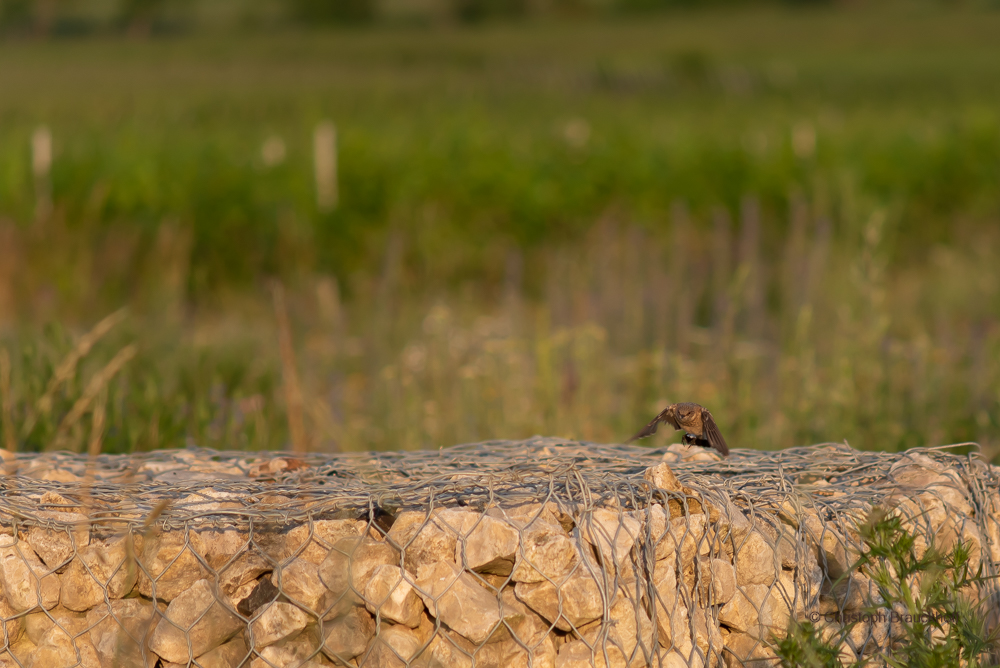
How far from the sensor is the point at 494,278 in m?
8.39

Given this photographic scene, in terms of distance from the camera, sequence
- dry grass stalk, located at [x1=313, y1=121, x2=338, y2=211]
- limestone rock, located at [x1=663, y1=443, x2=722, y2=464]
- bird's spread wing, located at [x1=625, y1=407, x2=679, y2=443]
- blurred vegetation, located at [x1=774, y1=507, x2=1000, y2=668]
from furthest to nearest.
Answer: dry grass stalk, located at [x1=313, y1=121, x2=338, y2=211], limestone rock, located at [x1=663, y1=443, x2=722, y2=464], bird's spread wing, located at [x1=625, y1=407, x2=679, y2=443], blurred vegetation, located at [x1=774, y1=507, x2=1000, y2=668]

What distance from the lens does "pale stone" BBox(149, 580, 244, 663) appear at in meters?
1.45

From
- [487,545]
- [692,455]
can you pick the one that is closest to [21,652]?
[487,545]

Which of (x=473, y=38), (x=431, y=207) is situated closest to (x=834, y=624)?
(x=431, y=207)

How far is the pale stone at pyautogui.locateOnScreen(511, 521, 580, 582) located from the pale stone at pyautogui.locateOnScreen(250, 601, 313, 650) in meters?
0.37

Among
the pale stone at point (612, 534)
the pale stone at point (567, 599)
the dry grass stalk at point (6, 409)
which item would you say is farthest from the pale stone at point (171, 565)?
the dry grass stalk at point (6, 409)

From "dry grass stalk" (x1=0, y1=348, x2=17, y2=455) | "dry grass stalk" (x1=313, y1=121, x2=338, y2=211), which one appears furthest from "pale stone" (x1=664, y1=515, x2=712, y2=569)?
"dry grass stalk" (x1=313, y1=121, x2=338, y2=211)

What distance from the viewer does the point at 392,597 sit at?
145 cm

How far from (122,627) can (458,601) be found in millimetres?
576

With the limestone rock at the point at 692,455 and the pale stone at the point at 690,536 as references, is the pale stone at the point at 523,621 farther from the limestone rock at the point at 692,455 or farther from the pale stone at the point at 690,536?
the limestone rock at the point at 692,455

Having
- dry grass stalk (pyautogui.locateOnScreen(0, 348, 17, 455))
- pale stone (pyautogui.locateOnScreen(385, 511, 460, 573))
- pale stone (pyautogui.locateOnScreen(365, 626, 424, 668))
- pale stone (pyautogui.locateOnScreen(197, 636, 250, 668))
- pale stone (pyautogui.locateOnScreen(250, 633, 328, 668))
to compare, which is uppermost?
pale stone (pyautogui.locateOnScreen(385, 511, 460, 573))

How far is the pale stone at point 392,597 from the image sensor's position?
57.1 inches

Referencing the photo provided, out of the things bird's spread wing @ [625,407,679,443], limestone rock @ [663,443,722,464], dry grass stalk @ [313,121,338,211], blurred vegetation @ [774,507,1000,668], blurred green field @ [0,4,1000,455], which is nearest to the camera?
blurred vegetation @ [774,507,1000,668]

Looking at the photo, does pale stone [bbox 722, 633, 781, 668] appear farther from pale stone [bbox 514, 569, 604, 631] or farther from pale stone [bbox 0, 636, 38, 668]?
pale stone [bbox 0, 636, 38, 668]
